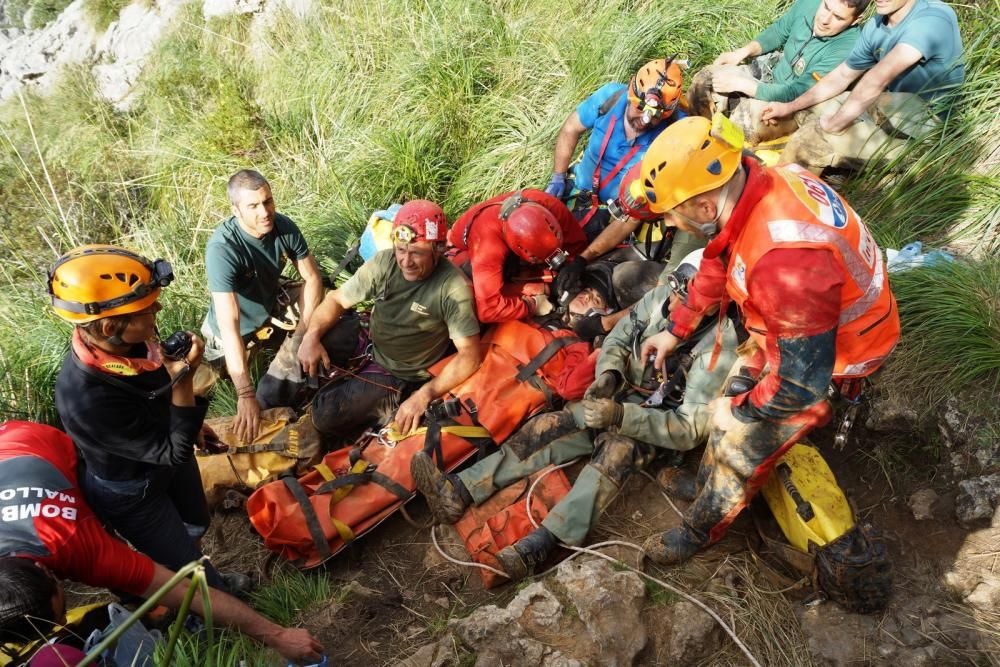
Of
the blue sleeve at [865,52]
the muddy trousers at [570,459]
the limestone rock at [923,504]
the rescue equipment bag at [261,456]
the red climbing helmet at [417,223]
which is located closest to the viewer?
the limestone rock at [923,504]

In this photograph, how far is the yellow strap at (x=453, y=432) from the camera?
12.6 feet

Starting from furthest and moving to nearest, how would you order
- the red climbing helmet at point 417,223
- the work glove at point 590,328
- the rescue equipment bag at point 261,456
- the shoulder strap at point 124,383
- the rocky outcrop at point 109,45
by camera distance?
the rocky outcrop at point 109,45
the work glove at point 590,328
the rescue equipment bag at point 261,456
the red climbing helmet at point 417,223
the shoulder strap at point 124,383

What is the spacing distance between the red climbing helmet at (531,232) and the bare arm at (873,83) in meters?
1.96

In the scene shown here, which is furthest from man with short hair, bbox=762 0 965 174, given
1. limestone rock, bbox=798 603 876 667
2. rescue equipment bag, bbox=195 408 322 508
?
rescue equipment bag, bbox=195 408 322 508

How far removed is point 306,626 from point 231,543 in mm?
1121

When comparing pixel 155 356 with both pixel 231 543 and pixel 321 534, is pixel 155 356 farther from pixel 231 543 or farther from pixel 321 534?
pixel 231 543

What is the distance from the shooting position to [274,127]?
22.6 feet

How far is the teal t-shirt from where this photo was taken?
3.87 meters

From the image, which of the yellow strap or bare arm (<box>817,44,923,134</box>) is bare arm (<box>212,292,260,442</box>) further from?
bare arm (<box>817,44,923,134</box>)

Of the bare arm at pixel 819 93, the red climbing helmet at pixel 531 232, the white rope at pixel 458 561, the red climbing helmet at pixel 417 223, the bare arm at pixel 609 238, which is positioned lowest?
the white rope at pixel 458 561

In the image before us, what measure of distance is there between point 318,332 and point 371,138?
2448mm

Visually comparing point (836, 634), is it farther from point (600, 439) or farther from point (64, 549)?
point (64, 549)

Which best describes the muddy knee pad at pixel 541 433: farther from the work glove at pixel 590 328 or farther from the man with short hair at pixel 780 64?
the man with short hair at pixel 780 64

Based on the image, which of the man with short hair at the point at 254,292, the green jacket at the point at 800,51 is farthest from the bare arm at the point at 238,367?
the green jacket at the point at 800,51
